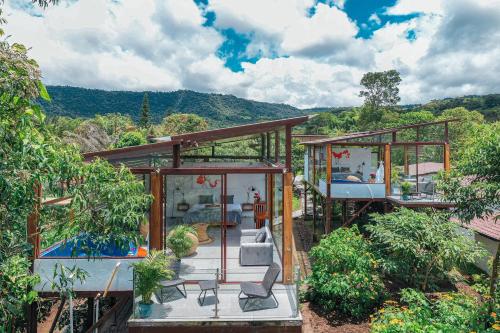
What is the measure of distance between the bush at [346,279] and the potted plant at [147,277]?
14.4 ft

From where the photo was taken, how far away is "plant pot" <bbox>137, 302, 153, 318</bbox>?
21.7ft

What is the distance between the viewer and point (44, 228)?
466 cm

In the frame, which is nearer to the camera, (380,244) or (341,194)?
(380,244)

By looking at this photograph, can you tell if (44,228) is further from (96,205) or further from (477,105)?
(477,105)

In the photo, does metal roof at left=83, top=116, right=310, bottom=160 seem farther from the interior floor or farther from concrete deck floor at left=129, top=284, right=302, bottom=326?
concrete deck floor at left=129, top=284, right=302, bottom=326

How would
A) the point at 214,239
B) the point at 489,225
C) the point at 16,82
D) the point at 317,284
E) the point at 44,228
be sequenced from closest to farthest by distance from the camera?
the point at 16,82
the point at 44,228
the point at 317,284
the point at 214,239
the point at 489,225

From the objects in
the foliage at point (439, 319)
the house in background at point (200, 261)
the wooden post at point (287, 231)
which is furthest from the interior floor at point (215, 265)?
the foliage at point (439, 319)

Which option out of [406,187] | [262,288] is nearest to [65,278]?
[262,288]

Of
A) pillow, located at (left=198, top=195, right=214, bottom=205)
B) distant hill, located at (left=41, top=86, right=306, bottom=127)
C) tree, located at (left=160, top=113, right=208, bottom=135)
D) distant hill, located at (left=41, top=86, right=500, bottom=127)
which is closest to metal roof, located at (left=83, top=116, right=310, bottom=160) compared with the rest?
pillow, located at (left=198, top=195, right=214, bottom=205)

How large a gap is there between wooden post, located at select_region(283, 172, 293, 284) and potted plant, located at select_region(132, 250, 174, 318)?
9.04ft

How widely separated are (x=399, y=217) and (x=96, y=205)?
823cm

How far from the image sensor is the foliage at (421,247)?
8841mm

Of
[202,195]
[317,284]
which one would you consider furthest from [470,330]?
[202,195]

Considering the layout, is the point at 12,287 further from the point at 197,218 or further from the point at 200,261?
the point at 197,218
